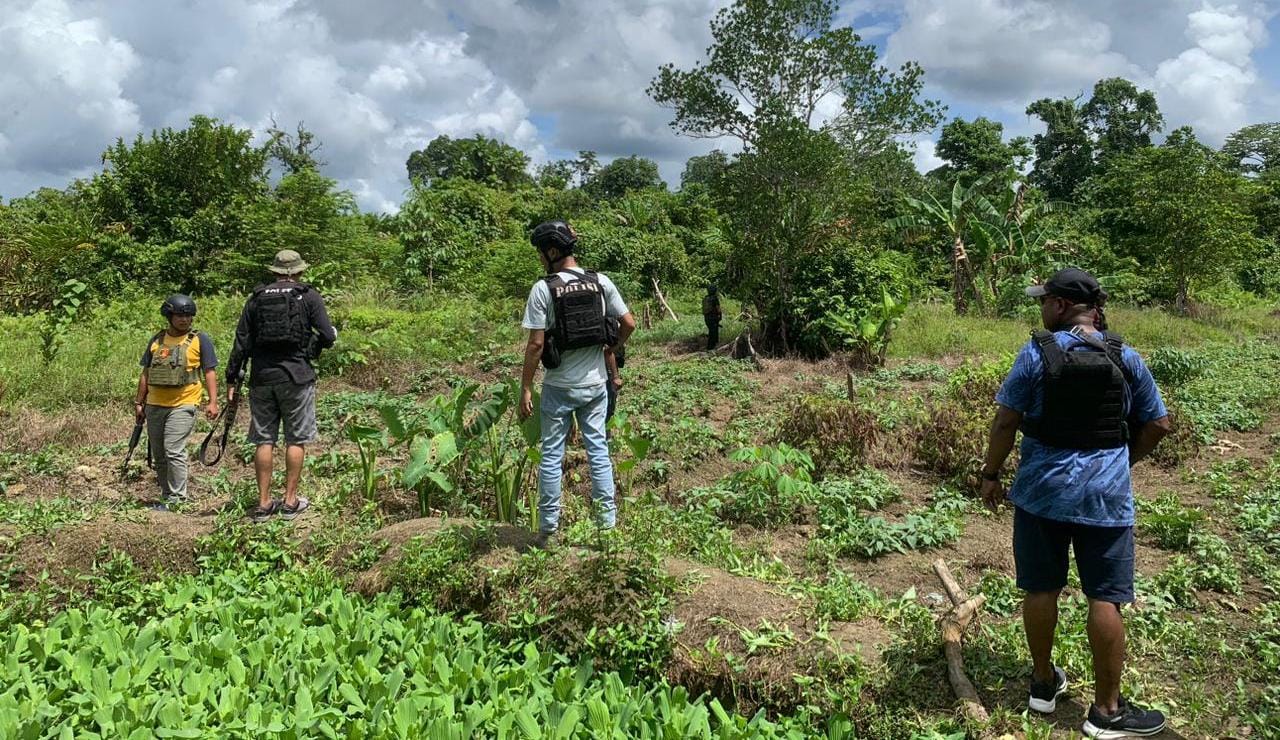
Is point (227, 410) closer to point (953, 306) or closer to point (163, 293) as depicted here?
point (163, 293)

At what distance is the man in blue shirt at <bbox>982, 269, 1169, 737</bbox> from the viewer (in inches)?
112

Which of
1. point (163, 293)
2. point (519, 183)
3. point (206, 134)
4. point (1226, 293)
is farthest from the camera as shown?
point (519, 183)

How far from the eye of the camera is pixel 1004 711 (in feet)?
9.95

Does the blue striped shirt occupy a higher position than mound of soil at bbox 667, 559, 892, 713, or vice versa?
the blue striped shirt

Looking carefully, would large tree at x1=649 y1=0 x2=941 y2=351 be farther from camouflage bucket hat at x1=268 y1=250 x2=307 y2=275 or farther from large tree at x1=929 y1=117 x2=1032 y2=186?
large tree at x1=929 y1=117 x2=1032 y2=186

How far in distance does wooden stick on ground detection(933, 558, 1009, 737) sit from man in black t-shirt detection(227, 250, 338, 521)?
13.3ft

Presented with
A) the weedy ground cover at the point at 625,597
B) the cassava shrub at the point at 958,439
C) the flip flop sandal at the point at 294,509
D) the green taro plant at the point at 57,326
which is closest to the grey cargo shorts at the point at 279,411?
the flip flop sandal at the point at 294,509

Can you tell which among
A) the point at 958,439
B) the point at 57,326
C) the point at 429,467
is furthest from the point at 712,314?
the point at 57,326

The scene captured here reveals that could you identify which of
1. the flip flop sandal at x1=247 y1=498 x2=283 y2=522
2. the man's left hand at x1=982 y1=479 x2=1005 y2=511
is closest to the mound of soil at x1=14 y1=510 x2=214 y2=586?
the flip flop sandal at x1=247 y1=498 x2=283 y2=522

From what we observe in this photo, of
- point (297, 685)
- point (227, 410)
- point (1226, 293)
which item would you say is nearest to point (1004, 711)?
point (297, 685)

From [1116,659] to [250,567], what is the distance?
A: 14.1 feet

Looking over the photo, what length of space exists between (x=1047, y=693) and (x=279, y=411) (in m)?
4.76

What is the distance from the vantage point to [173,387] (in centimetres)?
536

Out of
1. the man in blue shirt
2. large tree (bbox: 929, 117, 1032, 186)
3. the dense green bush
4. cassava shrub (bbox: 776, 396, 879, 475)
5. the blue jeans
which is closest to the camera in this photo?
the man in blue shirt
